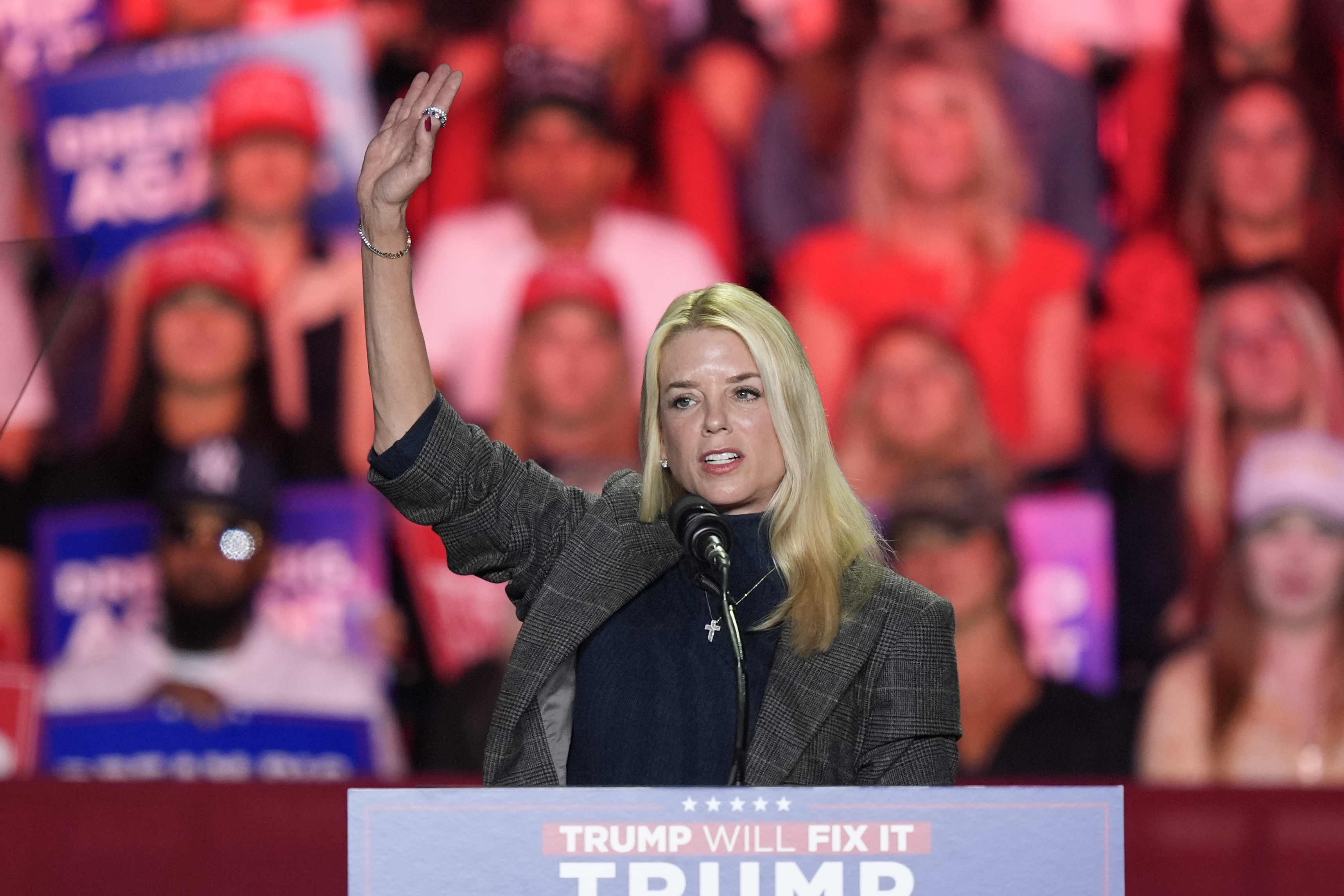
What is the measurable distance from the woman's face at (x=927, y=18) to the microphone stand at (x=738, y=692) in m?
2.93

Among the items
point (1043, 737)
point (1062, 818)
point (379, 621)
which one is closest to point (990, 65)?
point (1043, 737)

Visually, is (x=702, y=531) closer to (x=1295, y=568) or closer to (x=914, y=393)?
(x=914, y=393)

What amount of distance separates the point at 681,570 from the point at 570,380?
2331 millimetres

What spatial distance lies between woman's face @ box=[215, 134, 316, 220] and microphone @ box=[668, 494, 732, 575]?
2908mm

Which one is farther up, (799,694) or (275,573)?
(275,573)

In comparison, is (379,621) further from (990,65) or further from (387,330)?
(387,330)

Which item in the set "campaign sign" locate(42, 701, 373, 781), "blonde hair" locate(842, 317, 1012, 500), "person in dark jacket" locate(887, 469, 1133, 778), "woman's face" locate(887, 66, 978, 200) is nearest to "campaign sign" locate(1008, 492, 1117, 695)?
"person in dark jacket" locate(887, 469, 1133, 778)

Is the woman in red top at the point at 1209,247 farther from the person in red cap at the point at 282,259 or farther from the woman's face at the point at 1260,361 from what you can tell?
the person in red cap at the point at 282,259

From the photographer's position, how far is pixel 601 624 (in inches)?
62.7

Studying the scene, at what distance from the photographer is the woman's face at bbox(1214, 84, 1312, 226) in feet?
13.0

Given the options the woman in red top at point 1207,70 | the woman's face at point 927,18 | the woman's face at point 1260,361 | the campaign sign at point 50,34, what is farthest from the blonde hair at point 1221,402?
the campaign sign at point 50,34

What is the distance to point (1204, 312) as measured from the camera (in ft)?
12.9

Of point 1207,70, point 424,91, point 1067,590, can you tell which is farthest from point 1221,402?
point 424,91

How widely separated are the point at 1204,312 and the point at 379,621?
93.4 inches
